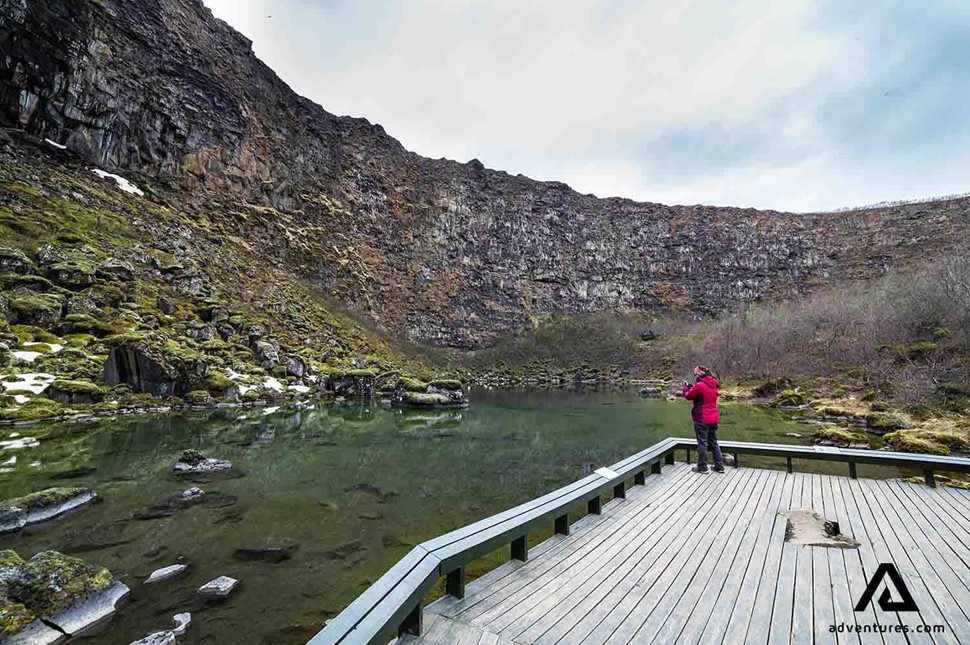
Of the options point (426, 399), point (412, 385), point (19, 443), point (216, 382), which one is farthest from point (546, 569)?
point (412, 385)

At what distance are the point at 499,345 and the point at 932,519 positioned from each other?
6786 cm

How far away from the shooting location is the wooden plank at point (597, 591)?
2.80m

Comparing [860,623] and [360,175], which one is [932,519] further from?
[360,175]

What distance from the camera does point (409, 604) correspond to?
251 centimetres

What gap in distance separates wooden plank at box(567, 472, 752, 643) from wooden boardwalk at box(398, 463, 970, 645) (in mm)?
14

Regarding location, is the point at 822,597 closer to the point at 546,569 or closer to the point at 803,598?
the point at 803,598

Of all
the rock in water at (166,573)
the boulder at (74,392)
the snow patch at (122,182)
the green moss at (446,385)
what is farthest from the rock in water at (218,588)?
the snow patch at (122,182)

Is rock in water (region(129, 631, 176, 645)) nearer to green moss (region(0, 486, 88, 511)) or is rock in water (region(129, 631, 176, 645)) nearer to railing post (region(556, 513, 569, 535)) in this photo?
railing post (region(556, 513, 569, 535))

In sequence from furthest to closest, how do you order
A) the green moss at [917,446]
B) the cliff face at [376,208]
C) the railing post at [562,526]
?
the cliff face at [376,208] → the green moss at [917,446] → the railing post at [562,526]

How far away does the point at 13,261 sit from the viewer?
21.9 m

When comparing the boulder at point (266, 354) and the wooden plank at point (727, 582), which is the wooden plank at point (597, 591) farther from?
the boulder at point (266, 354)

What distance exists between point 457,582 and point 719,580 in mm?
2340

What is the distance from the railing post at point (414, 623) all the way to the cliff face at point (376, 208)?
52926mm

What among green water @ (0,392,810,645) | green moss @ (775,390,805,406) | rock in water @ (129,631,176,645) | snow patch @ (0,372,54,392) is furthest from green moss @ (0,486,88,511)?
green moss @ (775,390,805,406)
